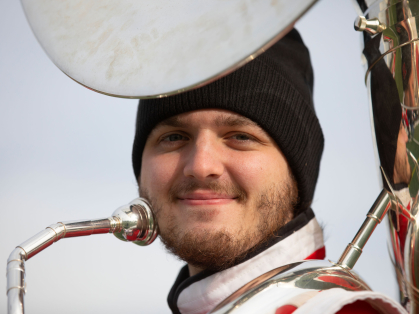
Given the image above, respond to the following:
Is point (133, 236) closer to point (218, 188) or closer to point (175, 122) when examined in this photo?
point (218, 188)

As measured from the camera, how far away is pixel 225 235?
138cm

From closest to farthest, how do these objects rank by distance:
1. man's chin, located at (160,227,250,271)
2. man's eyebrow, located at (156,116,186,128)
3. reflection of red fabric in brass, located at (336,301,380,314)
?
reflection of red fabric in brass, located at (336,301,380,314)
man's chin, located at (160,227,250,271)
man's eyebrow, located at (156,116,186,128)

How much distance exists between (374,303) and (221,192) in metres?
0.63

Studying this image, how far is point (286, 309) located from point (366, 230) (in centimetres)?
26

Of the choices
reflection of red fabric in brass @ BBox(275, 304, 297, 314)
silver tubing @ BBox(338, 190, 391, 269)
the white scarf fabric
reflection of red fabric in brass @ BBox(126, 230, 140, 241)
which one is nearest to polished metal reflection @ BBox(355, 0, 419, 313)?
silver tubing @ BBox(338, 190, 391, 269)

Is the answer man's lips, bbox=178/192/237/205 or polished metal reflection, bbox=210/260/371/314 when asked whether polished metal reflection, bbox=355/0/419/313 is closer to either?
polished metal reflection, bbox=210/260/371/314

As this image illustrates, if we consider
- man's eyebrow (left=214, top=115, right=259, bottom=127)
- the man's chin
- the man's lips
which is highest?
man's eyebrow (left=214, top=115, right=259, bottom=127)

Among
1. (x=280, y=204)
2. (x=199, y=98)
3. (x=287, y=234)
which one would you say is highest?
(x=199, y=98)

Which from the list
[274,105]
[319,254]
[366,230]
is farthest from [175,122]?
[366,230]

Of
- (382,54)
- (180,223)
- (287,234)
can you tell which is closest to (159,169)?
(180,223)

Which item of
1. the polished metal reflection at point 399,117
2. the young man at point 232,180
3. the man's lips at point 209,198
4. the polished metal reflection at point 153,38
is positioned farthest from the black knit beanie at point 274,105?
the polished metal reflection at point 399,117

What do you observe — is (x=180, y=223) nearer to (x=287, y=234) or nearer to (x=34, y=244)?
(x=287, y=234)

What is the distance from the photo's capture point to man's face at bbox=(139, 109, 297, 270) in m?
1.38

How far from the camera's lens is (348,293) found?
2.67 ft
